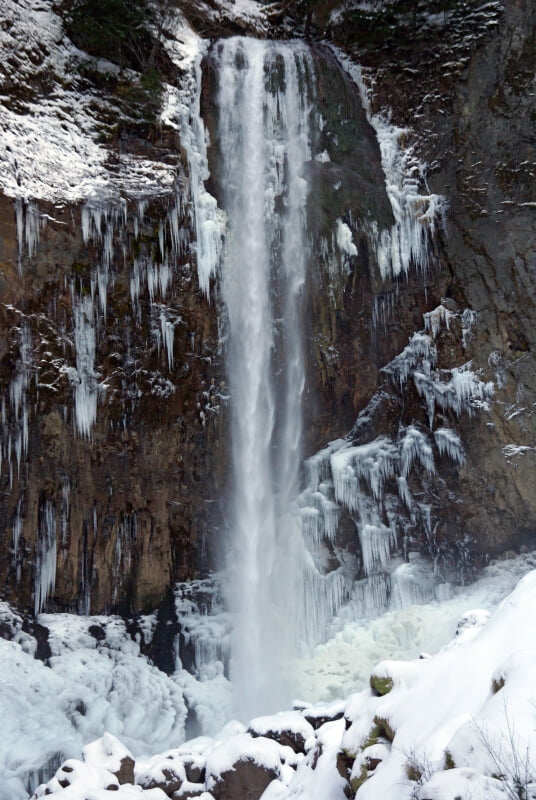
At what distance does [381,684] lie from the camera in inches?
257

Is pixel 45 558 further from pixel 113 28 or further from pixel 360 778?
pixel 113 28

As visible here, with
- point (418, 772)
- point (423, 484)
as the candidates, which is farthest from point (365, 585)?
point (418, 772)

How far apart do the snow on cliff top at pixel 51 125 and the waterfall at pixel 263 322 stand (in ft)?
7.01

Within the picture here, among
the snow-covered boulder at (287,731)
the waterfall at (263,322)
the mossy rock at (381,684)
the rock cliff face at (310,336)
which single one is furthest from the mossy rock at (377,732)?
the rock cliff face at (310,336)

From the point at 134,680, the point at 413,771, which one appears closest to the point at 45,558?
the point at 134,680

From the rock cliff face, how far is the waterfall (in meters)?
0.42

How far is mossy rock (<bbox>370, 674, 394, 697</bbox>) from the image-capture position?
254 inches

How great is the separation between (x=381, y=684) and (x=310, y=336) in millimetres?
9866

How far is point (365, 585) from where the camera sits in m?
14.6

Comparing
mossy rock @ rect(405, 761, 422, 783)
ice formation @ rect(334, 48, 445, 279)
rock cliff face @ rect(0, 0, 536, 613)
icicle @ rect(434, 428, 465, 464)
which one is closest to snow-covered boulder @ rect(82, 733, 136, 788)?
mossy rock @ rect(405, 761, 422, 783)

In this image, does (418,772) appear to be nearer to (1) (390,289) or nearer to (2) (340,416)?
(2) (340,416)

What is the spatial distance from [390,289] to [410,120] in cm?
419

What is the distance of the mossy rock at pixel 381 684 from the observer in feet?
21.2

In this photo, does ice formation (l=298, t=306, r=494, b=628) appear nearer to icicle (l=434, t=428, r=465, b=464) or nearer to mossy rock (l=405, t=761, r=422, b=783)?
icicle (l=434, t=428, r=465, b=464)
